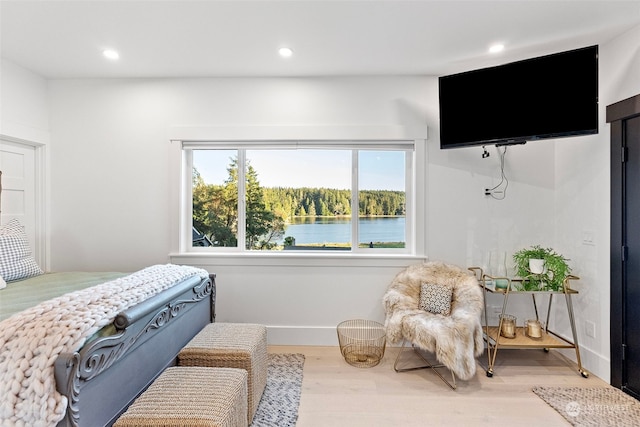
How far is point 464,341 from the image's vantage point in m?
2.13

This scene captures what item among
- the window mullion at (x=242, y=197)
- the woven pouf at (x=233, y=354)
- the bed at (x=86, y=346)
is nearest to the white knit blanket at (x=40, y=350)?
the bed at (x=86, y=346)

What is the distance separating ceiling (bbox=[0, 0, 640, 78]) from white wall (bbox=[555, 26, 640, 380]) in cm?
24

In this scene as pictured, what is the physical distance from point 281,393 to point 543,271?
7.52 feet

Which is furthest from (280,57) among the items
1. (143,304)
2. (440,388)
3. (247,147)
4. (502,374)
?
(502,374)

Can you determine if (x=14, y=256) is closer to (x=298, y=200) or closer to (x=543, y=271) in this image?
(x=298, y=200)

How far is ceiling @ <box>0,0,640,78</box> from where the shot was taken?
195cm

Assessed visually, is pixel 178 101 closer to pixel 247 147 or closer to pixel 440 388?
Result: pixel 247 147

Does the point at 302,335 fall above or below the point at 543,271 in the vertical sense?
below

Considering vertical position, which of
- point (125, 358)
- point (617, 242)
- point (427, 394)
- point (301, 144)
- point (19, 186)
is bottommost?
point (427, 394)

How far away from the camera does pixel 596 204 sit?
8.04ft

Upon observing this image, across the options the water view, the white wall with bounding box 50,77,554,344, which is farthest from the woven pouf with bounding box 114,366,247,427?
the water view

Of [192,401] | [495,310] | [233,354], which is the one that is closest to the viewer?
[192,401]

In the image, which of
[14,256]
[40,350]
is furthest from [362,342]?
[14,256]

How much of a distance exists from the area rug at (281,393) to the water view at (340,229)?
43.6 inches
